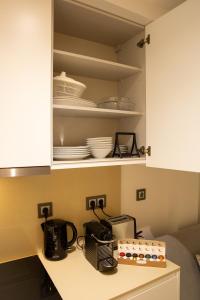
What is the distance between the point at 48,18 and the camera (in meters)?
0.93

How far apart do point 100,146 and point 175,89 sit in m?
0.47

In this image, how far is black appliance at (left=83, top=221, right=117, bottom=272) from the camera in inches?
43.1

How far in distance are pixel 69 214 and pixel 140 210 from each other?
0.62 m

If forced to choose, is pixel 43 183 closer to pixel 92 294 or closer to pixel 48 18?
pixel 92 294

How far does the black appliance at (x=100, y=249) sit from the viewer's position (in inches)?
43.1

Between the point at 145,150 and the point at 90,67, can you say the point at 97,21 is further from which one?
the point at 145,150

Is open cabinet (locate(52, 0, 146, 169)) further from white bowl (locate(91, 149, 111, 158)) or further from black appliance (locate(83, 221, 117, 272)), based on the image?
black appliance (locate(83, 221, 117, 272))

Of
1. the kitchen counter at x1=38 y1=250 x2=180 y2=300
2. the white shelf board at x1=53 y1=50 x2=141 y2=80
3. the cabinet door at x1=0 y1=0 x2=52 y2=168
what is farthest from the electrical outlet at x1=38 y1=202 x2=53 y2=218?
the white shelf board at x1=53 y1=50 x2=141 y2=80

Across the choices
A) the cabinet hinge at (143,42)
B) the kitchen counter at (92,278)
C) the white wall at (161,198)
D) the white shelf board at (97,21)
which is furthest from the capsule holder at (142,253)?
the white shelf board at (97,21)

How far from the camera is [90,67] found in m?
1.26

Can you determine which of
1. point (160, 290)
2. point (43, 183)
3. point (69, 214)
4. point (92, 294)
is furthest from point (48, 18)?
point (160, 290)

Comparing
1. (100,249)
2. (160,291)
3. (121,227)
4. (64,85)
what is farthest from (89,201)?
(64,85)

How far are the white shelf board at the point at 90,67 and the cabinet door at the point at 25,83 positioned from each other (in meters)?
0.15

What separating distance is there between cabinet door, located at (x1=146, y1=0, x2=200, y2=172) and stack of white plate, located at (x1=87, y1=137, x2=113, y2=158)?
24 centimetres
